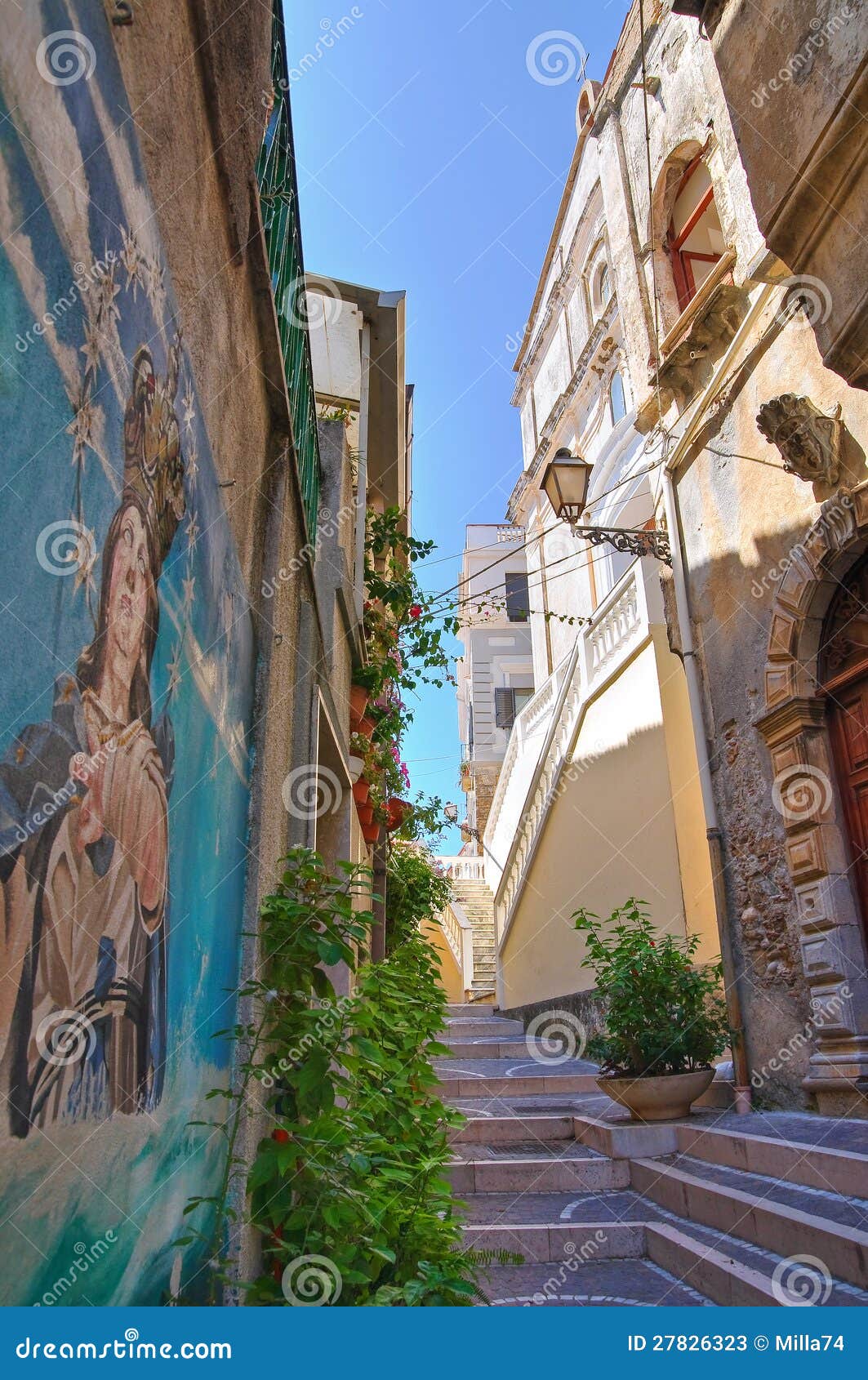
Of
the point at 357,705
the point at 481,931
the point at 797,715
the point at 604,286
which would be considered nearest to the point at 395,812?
the point at 357,705

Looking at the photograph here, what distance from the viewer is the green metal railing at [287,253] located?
3.12 metres

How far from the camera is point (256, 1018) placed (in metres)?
2.52

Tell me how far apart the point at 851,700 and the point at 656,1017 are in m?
2.46

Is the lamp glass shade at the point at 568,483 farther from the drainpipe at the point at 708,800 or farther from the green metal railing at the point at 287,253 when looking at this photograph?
the green metal railing at the point at 287,253

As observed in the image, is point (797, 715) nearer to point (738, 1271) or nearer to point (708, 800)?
point (708, 800)

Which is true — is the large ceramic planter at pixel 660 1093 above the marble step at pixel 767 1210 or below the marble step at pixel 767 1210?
above

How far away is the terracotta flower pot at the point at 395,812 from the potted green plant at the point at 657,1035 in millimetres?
1934

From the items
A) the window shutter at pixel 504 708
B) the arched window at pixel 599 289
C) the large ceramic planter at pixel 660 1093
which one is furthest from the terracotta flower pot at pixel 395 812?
the window shutter at pixel 504 708

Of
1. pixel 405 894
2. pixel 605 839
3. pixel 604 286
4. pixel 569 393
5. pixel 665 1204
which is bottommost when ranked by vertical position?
pixel 665 1204

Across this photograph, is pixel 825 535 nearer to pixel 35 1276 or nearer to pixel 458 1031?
pixel 35 1276

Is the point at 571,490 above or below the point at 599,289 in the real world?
below

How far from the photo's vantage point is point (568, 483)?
7719 mm

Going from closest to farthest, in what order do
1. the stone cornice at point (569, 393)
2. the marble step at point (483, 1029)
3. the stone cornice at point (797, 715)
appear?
1. the stone cornice at point (797, 715)
2. the marble step at point (483, 1029)
3. the stone cornice at point (569, 393)

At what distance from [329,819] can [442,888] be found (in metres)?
5.01
